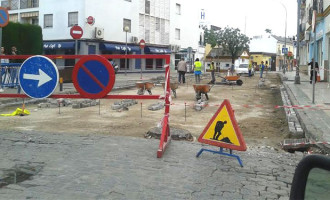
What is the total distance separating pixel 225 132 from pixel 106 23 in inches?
1265

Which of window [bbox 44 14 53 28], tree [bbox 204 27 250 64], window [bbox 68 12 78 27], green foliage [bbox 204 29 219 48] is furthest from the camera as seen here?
green foliage [bbox 204 29 219 48]

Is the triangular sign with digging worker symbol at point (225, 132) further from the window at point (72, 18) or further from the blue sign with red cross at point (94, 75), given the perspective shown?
the window at point (72, 18)

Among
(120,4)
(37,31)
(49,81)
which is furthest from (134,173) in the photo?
(120,4)

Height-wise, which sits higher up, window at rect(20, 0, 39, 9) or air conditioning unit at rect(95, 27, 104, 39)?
window at rect(20, 0, 39, 9)

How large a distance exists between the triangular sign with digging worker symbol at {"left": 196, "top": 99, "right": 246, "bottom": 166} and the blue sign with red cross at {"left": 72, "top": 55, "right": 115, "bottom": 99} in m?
1.85

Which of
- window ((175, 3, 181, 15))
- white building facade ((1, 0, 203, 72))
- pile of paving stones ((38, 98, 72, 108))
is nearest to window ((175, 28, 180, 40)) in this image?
white building facade ((1, 0, 203, 72))

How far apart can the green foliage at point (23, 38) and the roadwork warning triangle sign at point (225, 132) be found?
19664 millimetres

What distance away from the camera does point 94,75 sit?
6062mm

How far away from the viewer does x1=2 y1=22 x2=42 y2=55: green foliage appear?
864 inches

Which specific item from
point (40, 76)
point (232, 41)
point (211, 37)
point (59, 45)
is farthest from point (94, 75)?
point (211, 37)

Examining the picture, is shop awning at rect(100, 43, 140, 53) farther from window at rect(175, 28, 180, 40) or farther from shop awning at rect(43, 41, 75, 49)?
window at rect(175, 28, 180, 40)

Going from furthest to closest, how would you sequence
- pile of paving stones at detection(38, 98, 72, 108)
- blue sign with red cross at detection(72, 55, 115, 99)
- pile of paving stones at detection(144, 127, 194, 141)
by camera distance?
1. pile of paving stones at detection(38, 98, 72, 108)
2. pile of paving stones at detection(144, 127, 194, 141)
3. blue sign with red cross at detection(72, 55, 115, 99)

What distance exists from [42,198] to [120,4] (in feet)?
117

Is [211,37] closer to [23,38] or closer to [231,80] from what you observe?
[231,80]
